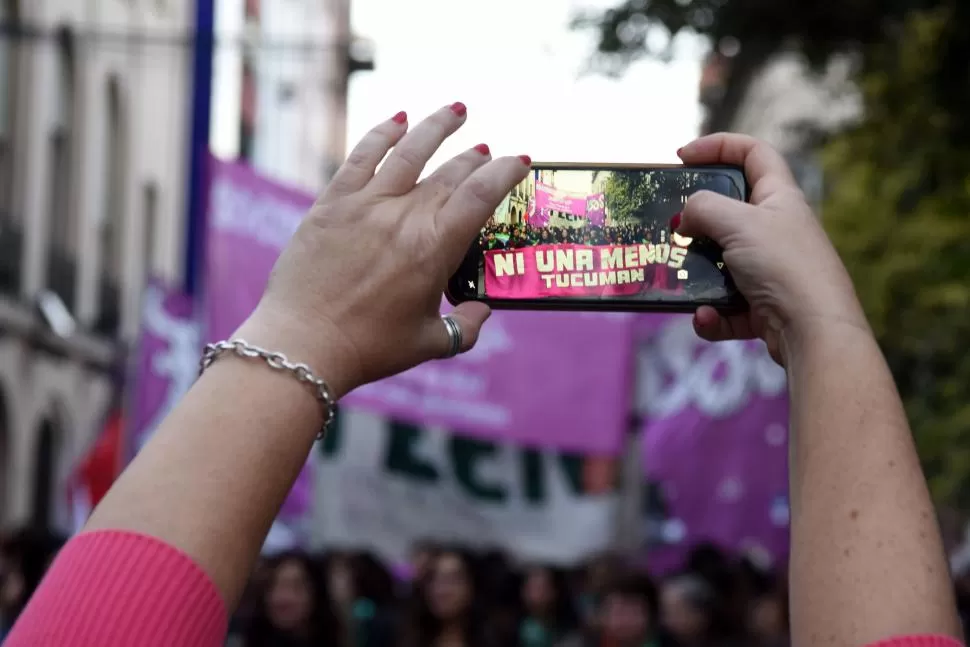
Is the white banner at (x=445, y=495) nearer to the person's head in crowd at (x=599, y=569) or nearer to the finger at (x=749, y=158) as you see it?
the person's head in crowd at (x=599, y=569)

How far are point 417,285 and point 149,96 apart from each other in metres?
23.0

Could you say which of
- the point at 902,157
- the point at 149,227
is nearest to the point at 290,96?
the point at 149,227

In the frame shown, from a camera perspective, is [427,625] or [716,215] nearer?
[716,215]

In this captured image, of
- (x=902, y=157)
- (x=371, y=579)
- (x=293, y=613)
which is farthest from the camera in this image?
(x=902, y=157)

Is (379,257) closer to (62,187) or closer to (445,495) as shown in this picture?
(445,495)

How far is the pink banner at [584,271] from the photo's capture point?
1725 millimetres

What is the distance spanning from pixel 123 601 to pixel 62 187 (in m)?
20.1

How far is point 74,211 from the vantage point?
20.7m

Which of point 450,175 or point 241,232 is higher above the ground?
point 241,232

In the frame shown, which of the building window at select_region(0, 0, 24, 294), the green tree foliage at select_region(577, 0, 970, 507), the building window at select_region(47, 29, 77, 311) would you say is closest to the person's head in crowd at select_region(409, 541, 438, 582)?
the green tree foliage at select_region(577, 0, 970, 507)

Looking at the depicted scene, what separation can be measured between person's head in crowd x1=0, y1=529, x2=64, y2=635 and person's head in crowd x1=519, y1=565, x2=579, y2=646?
8.11 feet

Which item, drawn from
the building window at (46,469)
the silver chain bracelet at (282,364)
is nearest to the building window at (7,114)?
the building window at (46,469)

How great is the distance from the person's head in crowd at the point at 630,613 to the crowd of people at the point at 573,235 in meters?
4.90

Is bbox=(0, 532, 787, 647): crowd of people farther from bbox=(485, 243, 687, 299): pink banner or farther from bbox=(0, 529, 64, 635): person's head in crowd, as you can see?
bbox=(485, 243, 687, 299): pink banner
